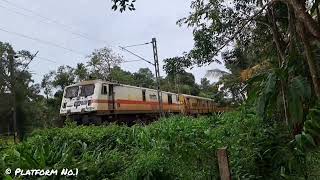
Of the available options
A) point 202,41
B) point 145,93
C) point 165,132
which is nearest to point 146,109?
point 145,93

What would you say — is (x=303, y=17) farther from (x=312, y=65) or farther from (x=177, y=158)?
(x=177, y=158)

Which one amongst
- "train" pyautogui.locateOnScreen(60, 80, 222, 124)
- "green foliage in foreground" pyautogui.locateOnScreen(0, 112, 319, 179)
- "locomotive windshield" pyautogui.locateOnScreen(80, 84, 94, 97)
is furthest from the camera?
"locomotive windshield" pyautogui.locateOnScreen(80, 84, 94, 97)

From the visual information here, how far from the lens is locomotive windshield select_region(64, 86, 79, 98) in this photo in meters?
22.3

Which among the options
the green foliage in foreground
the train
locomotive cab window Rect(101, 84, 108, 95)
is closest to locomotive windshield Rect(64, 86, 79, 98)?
the train

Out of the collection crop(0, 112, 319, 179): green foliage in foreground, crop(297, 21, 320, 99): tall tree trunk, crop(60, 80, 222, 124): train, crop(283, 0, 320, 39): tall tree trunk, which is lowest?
crop(0, 112, 319, 179): green foliage in foreground

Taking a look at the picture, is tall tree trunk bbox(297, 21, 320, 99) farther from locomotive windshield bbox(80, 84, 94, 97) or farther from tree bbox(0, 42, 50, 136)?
tree bbox(0, 42, 50, 136)

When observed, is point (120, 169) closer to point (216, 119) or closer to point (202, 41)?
point (202, 41)

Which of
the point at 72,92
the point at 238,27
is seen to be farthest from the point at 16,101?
the point at 238,27

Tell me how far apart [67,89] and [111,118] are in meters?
2.73

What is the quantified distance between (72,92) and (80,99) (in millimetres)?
657

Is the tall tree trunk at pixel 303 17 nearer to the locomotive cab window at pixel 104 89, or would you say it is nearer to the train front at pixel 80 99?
the train front at pixel 80 99

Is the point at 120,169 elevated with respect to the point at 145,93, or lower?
lower

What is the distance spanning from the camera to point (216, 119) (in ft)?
32.5

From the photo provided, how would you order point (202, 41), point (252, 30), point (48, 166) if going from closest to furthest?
1. point (48, 166)
2. point (202, 41)
3. point (252, 30)
